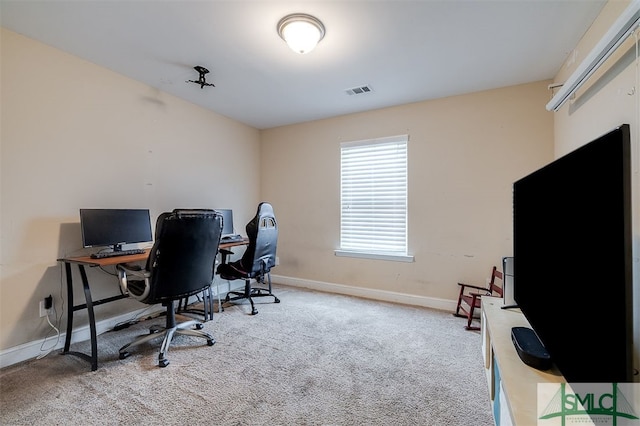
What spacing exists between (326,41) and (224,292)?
330cm

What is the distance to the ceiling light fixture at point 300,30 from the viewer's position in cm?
189

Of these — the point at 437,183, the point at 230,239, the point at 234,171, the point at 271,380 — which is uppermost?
the point at 234,171

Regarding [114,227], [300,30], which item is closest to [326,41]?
[300,30]

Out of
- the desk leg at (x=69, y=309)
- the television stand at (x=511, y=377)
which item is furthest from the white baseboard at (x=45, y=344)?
the television stand at (x=511, y=377)

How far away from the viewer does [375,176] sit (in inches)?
145

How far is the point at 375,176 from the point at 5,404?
12.1ft

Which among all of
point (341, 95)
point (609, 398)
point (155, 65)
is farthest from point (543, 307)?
point (155, 65)

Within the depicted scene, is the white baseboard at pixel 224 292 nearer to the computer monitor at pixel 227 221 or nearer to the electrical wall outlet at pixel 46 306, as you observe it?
the electrical wall outlet at pixel 46 306

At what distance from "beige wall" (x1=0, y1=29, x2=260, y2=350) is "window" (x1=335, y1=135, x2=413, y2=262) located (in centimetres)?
210

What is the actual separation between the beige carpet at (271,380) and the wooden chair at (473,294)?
0.85ft

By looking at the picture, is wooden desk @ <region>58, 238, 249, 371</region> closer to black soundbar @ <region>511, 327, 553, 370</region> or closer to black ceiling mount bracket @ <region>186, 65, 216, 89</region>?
black ceiling mount bracket @ <region>186, 65, 216, 89</region>

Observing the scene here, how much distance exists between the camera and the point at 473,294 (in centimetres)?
283

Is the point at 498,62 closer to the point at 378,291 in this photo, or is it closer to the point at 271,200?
the point at 378,291

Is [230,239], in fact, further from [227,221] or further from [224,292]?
[224,292]
